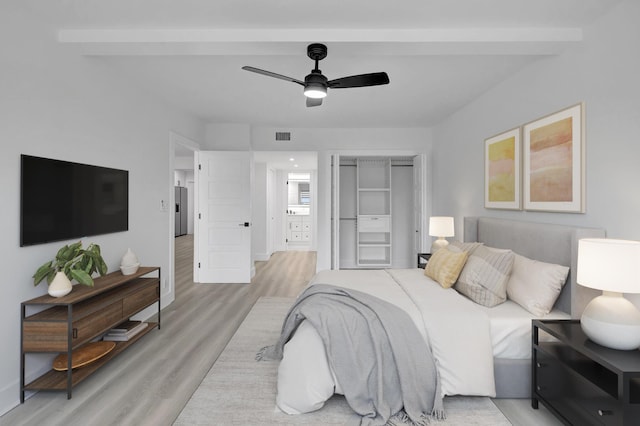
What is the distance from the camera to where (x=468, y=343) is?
2.11m

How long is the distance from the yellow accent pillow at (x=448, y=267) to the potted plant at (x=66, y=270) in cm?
277

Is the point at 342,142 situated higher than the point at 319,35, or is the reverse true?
the point at 319,35

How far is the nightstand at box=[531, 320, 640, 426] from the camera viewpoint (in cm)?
151

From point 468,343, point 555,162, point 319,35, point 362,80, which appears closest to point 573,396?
point 468,343

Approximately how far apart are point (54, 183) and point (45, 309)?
3.05 feet

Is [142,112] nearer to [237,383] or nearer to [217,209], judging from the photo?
[217,209]

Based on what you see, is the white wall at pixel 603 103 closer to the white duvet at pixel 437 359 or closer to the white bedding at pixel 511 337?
the white bedding at pixel 511 337

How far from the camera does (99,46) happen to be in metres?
2.56

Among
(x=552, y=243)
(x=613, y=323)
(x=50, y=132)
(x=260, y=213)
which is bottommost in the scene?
(x=613, y=323)

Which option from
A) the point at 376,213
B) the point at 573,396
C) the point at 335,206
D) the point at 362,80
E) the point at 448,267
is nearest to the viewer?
the point at 573,396

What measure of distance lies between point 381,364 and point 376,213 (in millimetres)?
4768

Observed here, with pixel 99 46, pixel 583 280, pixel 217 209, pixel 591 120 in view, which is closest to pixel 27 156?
pixel 99 46

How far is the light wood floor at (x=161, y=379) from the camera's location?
203cm

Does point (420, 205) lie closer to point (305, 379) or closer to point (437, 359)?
point (437, 359)
